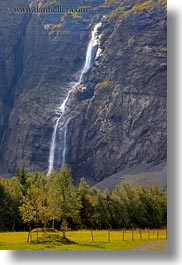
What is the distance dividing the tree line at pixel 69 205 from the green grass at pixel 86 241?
96 millimetres

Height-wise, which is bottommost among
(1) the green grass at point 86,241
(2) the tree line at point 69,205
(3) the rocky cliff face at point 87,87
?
(1) the green grass at point 86,241

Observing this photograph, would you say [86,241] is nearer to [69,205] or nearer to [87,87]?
[69,205]

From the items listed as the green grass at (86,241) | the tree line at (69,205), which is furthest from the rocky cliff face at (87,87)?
the green grass at (86,241)

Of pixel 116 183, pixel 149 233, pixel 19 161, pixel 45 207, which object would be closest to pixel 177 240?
pixel 149 233

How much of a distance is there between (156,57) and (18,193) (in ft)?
7.84

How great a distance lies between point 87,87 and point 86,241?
6.65 feet

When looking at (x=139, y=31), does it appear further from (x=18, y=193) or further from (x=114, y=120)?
(x=18, y=193)

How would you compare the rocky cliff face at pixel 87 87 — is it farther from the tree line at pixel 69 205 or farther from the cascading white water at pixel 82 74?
the tree line at pixel 69 205

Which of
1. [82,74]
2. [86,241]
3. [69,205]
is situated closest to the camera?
[86,241]

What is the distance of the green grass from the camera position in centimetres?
758

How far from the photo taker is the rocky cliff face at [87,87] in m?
8.01

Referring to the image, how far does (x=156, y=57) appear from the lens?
792cm

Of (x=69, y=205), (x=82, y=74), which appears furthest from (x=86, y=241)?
(x=82, y=74)

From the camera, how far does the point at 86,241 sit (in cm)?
765
